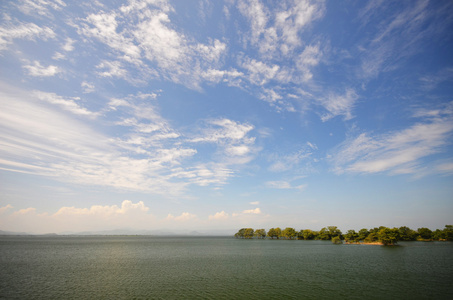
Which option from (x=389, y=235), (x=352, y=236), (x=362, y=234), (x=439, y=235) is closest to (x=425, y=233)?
(x=439, y=235)

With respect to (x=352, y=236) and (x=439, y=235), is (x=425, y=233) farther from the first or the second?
(x=352, y=236)

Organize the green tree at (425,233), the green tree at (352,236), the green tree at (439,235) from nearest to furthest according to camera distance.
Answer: the green tree at (439,235), the green tree at (352,236), the green tree at (425,233)

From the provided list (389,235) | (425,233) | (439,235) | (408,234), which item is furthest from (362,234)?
(439,235)

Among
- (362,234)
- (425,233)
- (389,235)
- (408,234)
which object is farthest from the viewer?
(408,234)

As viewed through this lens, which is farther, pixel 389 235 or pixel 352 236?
pixel 352 236

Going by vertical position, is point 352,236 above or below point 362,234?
below

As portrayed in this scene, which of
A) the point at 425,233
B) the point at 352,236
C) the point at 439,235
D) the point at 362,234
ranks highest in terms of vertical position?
the point at 425,233

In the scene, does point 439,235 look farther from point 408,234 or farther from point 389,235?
point 389,235

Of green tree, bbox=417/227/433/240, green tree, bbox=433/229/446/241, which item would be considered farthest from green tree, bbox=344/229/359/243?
green tree, bbox=433/229/446/241

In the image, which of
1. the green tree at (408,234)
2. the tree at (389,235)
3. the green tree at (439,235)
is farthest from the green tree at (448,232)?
the tree at (389,235)

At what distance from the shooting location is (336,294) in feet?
128

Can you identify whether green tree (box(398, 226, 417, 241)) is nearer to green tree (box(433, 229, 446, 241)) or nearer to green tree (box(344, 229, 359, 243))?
green tree (box(433, 229, 446, 241))

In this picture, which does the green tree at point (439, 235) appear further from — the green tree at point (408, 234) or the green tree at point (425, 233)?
the green tree at point (408, 234)

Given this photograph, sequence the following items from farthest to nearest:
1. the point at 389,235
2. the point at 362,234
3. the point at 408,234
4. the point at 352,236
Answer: the point at 408,234 < the point at 352,236 < the point at 362,234 < the point at 389,235
